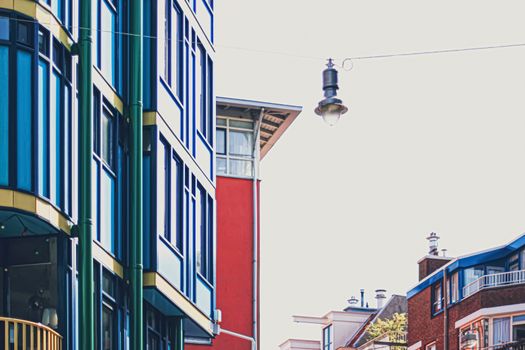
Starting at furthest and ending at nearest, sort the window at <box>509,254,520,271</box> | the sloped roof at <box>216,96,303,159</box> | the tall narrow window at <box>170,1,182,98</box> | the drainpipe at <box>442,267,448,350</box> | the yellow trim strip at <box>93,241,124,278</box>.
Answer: the drainpipe at <box>442,267,448,350</box>
the window at <box>509,254,520,271</box>
the sloped roof at <box>216,96,303,159</box>
the tall narrow window at <box>170,1,182,98</box>
the yellow trim strip at <box>93,241,124,278</box>

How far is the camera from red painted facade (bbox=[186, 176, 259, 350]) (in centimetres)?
4406

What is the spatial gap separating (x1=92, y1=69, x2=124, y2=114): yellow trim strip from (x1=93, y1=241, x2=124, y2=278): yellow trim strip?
8.32ft

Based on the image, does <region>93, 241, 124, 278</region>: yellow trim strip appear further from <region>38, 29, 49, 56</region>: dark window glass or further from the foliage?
the foliage

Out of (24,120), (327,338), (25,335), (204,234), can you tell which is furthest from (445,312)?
(24,120)

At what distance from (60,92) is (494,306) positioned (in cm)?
3182

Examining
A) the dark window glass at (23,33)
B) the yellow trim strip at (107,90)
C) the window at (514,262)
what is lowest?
the window at (514,262)

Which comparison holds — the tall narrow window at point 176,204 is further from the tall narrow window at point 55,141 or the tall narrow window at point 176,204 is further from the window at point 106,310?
the tall narrow window at point 55,141

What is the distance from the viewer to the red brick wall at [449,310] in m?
49.8

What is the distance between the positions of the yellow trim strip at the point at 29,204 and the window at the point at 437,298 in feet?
120

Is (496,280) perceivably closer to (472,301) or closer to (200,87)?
(472,301)

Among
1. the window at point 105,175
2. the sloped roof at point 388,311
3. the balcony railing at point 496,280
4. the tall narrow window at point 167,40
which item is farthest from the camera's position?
the sloped roof at point 388,311

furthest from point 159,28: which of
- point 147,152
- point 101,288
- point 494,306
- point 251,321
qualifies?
point 494,306

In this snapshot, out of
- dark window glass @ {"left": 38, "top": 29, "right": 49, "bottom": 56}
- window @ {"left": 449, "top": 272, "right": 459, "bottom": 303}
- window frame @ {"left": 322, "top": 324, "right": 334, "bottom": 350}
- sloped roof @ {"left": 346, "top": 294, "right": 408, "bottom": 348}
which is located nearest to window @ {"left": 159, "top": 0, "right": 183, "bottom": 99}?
dark window glass @ {"left": 38, "top": 29, "right": 49, "bottom": 56}

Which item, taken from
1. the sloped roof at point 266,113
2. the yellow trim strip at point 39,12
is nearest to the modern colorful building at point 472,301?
the sloped roof at point 266,113
